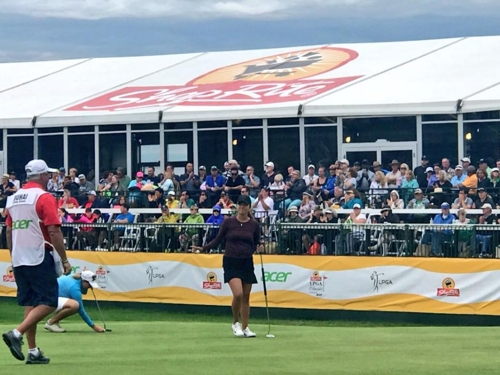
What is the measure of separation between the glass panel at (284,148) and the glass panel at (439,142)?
356cm

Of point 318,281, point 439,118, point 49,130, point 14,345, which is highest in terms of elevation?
Answer: point 439,118

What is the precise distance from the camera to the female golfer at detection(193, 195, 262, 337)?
1340 centimetres

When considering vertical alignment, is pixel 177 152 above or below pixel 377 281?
above

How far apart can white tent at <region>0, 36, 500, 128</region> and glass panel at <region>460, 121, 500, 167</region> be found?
138 centimetres

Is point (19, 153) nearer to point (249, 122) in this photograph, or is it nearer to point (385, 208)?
point (249, 122)

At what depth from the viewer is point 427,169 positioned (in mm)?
22750

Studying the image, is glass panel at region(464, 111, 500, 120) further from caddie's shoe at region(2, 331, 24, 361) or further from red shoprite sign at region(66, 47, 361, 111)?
caddie's shoe at region(2, 331, 24, 361)

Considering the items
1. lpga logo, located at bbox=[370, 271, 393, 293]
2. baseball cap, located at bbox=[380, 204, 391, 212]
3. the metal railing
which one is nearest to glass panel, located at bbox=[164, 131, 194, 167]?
the metal railing

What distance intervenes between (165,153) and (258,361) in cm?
2023

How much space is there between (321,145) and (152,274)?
956 cm

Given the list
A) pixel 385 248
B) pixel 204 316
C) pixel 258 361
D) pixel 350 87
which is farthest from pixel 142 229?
pixel 258 361

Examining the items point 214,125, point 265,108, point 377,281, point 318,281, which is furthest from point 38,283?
point 214,125

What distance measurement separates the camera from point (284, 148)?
28656mm

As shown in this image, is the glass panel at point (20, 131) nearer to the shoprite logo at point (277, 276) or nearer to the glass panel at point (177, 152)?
the glass panel at point (177, 152)
